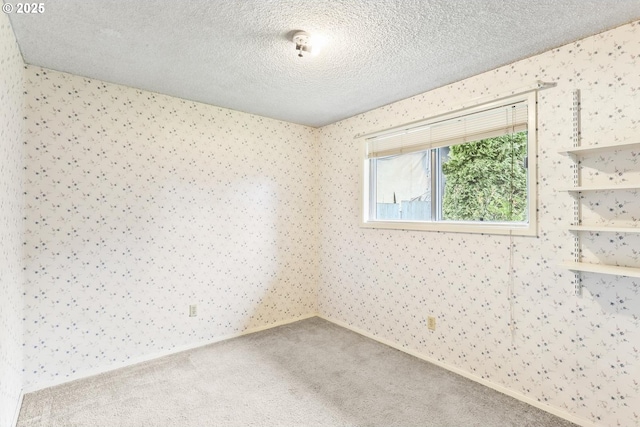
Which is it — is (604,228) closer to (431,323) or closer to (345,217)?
(431,323)

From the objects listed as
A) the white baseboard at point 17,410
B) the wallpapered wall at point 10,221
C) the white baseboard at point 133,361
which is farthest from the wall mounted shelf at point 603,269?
the white baseboard at point 17,410

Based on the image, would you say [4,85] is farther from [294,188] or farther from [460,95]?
[460,95]

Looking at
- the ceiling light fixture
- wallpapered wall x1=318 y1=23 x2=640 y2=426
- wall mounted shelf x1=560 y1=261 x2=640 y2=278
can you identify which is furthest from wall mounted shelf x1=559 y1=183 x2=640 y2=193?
the ceiling light fixture

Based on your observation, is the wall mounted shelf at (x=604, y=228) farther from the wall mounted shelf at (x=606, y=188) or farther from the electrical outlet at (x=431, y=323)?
the electrical outlet at (x=431, y=323)

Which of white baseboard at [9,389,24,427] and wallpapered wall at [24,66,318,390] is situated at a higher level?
wallpapered wall at [24,66,318,390]

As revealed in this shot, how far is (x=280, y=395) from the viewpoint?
220cm

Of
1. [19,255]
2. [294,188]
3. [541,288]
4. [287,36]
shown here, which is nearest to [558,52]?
[541,288]

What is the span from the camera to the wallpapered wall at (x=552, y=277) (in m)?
1.76

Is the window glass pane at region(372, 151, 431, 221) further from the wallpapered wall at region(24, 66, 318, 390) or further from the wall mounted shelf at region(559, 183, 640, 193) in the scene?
the wall mounted shelf at region(559, 183, 640, 193)

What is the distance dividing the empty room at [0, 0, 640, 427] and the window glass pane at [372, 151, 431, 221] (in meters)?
0.02

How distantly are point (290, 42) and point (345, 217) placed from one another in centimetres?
200

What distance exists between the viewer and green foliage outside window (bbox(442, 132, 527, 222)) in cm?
229

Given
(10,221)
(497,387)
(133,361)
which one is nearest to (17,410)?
(133,361)

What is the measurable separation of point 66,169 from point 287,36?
194 cm
